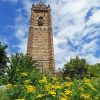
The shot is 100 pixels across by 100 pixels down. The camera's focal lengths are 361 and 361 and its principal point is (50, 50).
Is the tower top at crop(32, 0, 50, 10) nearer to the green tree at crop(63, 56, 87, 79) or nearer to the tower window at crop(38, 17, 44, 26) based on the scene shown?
the tower window at crop(38, 17, 44, 26)

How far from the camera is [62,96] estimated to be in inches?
403

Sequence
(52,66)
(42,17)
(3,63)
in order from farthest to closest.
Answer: (42,17), (52,66), (3,63)

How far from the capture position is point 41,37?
8881 centimetres

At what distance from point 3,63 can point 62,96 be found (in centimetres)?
3408

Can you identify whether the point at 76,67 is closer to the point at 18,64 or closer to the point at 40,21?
the point at 40,21

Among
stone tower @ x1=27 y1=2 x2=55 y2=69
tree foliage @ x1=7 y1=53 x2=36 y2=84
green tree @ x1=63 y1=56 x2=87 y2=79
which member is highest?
stone tower @ x1=27 y1=2 x2=55 y2=69

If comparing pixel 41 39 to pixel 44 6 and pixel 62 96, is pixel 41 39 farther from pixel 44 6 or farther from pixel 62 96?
pixel 62 96

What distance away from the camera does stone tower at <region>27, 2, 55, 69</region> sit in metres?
85.6

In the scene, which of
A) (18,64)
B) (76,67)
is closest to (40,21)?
(76,67)

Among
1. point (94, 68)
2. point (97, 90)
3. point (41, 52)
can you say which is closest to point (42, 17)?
point (41, 52)

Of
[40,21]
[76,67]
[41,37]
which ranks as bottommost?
[76,67]

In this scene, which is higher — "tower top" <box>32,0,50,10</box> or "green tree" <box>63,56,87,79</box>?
"tower top" <box>32,0,50,10</box>

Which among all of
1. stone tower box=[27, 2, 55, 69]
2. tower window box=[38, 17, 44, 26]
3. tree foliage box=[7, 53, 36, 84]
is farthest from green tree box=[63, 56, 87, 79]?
tree foliage box=[7, 53, 36, 84]

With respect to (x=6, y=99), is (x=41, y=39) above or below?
above
